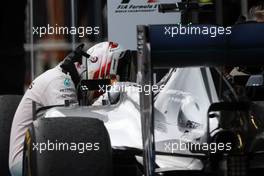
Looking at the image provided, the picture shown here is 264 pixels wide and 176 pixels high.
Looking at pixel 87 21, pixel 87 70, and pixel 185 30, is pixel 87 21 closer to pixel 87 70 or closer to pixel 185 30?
pixel 87 70

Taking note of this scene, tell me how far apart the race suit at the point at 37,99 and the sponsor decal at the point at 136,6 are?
301 cm

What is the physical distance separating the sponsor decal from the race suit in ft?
9.88

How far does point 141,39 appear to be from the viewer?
357cm

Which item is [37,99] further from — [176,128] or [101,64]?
[176,128]

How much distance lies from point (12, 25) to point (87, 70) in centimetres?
432

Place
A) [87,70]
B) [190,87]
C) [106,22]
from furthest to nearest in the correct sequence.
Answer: [106,22] < [87,70] < [190,87]

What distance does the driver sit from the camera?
15.9 feet

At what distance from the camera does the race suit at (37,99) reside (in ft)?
15.9

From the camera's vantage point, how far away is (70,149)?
12.1ft

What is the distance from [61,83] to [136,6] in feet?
10.6

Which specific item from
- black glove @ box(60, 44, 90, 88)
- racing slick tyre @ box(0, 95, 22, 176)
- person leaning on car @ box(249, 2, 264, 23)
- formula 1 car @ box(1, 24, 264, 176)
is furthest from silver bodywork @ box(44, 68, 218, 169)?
person leaning on car @ box(249, 2, 264, 23)

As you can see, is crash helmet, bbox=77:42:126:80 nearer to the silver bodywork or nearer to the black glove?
the black glove

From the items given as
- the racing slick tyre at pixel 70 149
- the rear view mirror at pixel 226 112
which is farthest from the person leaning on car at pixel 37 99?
the rear view mirror at pixel 226 112

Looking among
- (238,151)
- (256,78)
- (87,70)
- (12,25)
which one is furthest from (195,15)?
(12,25)
